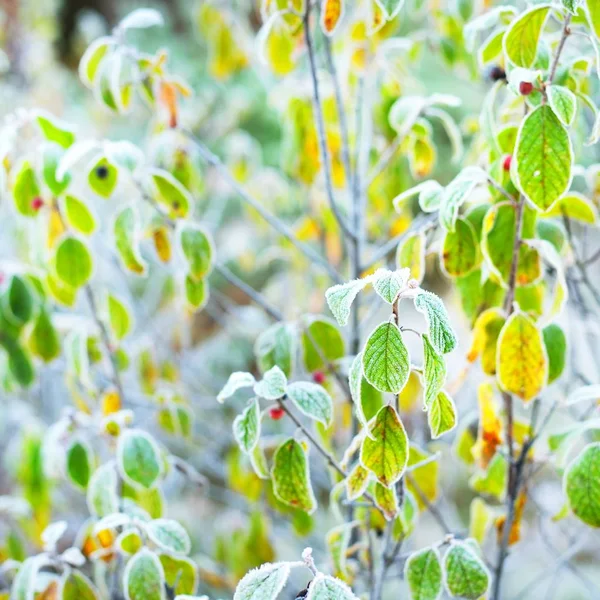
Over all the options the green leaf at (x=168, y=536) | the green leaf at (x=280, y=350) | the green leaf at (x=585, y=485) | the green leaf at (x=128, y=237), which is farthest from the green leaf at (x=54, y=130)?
the green leaf at (x=585, y=485)

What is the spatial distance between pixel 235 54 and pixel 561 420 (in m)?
2.23

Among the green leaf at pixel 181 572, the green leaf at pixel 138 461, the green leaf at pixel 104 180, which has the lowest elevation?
the green leaf at pixel 181 572

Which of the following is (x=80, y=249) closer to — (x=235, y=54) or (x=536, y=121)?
(x=536, y=121)

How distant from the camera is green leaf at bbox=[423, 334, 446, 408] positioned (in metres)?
0.53

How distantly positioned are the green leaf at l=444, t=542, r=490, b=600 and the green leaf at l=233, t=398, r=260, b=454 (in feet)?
0.80

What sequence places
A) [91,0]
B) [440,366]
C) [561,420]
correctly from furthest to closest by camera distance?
[91,0]
[561,420]
[440,366]

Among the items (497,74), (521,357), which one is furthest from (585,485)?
(497,74)

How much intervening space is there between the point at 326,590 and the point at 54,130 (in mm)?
660

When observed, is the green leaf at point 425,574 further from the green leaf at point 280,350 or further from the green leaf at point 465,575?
the green leaf at point 280,350

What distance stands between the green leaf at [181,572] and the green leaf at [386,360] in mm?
454

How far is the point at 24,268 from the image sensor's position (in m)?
1.01

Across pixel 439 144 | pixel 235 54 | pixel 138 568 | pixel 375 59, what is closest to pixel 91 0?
pixel 439 144

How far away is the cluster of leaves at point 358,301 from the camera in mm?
599

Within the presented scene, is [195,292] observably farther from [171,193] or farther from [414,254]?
[414,254]
